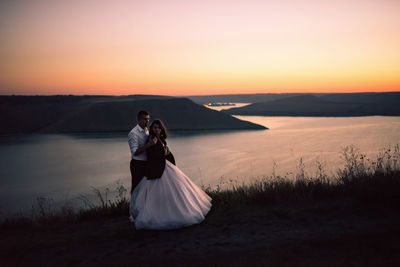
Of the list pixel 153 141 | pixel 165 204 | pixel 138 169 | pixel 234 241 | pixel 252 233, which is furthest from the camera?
pixel 138 169

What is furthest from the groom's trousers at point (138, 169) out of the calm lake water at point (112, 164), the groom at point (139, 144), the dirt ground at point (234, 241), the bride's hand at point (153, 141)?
the calm lake water at point (112, 164)

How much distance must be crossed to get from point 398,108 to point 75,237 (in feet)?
352

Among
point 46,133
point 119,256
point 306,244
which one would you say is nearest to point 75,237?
point 119,256

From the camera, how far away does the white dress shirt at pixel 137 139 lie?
14.7 feet

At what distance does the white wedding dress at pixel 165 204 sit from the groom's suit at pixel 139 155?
103 mm

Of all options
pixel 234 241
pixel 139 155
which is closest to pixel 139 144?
pixel 139 155

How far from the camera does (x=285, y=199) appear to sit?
5.39 m

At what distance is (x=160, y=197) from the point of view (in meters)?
4.54

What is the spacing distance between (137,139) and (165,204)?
1.07m

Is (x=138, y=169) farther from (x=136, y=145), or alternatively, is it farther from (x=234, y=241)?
(x=234, y=241)

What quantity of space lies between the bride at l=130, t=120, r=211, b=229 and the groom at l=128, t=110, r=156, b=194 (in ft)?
0.31

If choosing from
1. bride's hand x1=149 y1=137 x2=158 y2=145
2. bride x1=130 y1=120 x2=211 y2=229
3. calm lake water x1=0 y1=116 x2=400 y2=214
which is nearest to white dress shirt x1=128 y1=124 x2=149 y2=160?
bride x1=130 y1=120 x2=211 y2=229

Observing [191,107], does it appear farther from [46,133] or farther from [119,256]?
[119,256]

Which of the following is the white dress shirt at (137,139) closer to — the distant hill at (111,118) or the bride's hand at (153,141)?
the bride's hand at (153,141)
